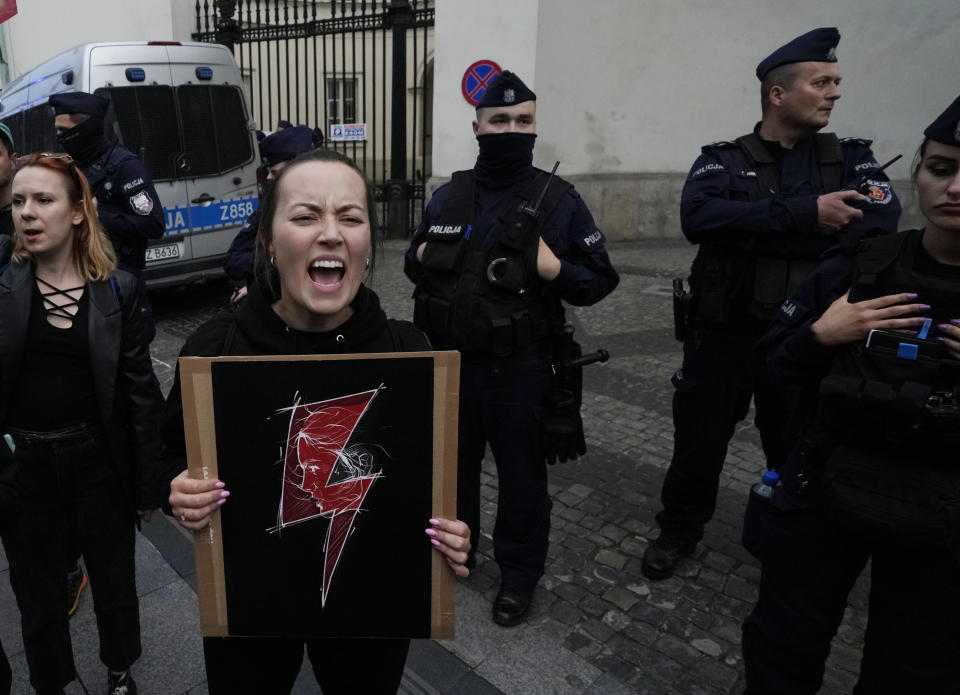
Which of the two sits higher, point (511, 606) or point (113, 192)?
point (113, 192)

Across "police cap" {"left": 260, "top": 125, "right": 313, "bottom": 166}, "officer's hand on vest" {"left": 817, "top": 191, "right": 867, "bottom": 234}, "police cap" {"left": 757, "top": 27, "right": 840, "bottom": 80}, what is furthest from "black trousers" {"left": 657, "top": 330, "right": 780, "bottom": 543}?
"police cap" {"left": 260, "top": 125, "right": 313, "bottom": 166}

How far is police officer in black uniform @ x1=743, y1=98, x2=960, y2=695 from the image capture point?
171 cm

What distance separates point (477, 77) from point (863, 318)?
8701mm

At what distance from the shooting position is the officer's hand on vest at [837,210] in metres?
2.66

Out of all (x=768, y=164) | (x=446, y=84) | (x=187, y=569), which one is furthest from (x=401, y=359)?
(x=446, y=84)

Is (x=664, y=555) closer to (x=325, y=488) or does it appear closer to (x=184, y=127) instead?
(x=325, y=488)

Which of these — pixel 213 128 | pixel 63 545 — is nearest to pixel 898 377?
pixel 63 545

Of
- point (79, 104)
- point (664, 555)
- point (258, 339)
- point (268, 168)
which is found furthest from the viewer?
point (79, 104)

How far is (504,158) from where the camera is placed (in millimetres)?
2875

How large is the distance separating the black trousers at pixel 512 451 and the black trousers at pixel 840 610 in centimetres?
96

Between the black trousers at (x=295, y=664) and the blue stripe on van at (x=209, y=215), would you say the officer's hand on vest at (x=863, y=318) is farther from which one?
the blue stripe on van at (x=209, y=215)

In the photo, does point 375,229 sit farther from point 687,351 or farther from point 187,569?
point 187,569

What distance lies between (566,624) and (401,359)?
191 centimetres

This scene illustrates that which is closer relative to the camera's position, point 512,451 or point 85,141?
point 512,451
